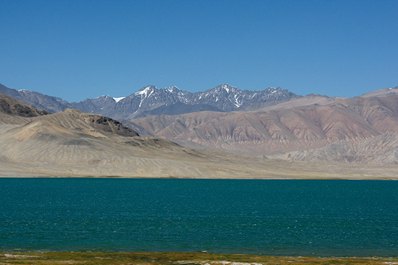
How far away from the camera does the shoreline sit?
5031cm

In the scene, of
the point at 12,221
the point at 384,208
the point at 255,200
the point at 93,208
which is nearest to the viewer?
the point at 12,221

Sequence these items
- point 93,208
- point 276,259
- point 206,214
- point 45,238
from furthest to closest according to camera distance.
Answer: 1. point 93,208
2. point 206,214
3. point 45,238
4. point 276,259

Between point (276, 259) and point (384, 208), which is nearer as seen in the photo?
point (276, 259)

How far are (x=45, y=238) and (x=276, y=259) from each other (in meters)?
26.4

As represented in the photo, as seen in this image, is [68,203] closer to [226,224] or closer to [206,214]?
[206,214]

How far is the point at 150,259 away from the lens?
53531 mm

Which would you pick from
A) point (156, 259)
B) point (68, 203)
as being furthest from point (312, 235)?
point (68, 203)

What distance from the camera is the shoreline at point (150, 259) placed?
1981 inches

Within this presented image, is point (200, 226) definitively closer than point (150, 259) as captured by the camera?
No

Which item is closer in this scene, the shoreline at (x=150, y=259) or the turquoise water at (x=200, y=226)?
the shoreline at (x=150, y=259)

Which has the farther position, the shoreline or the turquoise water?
the turquoise water

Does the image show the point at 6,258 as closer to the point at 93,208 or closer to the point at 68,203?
the point at 93,208

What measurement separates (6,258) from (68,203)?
70918mm

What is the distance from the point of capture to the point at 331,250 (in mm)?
64875
